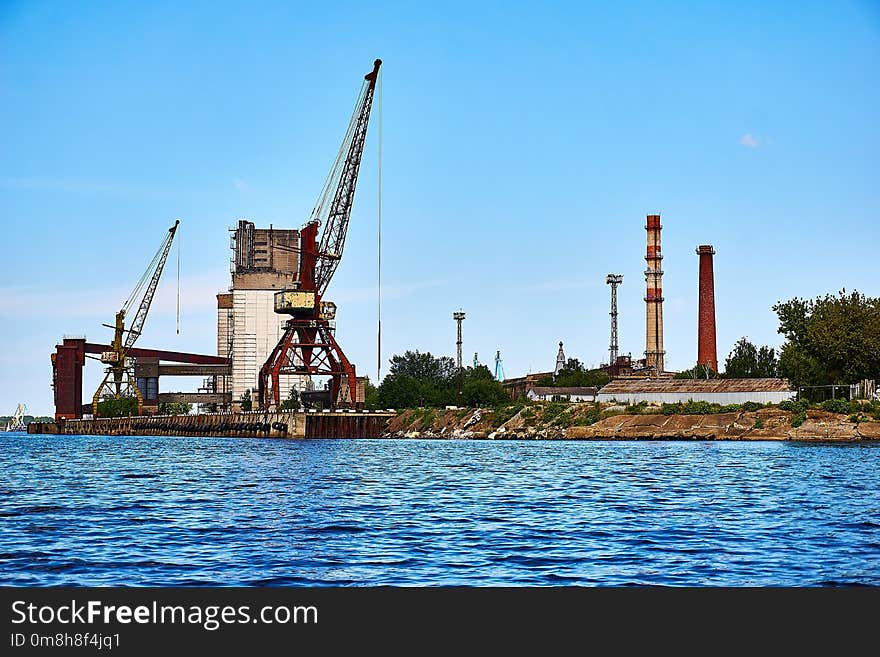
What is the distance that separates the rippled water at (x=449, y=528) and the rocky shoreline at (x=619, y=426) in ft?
173

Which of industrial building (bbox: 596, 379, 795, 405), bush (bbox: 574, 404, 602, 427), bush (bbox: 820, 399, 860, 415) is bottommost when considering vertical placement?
bush (bbox: 574, 404, 602, 427)

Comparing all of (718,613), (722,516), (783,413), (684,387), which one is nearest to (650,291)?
(684,387)

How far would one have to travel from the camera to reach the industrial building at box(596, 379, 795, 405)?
427 feet

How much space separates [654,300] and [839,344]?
205 ft

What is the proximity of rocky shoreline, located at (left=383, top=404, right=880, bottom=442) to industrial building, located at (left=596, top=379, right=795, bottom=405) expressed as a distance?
9.25 meters

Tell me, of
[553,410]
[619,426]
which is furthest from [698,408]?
[553,410]

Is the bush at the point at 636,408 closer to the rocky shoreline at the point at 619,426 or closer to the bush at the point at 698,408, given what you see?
the rocky shoreline at the point at 619,426

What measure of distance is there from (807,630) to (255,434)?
14247cm

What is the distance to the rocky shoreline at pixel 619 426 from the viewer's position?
346ft

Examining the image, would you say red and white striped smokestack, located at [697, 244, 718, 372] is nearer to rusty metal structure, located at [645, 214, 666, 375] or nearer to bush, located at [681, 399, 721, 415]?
rusty metal structure, located at [645, 214, 666, 375]

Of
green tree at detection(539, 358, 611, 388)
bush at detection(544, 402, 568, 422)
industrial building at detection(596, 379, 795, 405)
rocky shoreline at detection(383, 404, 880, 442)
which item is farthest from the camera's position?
green tree at detection(539, 358, 611, 388)

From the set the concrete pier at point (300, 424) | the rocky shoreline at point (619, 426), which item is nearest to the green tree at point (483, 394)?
the rocky shoreline at point (619, 426)

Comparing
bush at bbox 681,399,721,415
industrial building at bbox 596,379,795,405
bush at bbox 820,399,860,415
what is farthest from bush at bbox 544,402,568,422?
bush at bbox 820,399,860,415

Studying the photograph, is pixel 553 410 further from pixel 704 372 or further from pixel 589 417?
pixel 704 372
